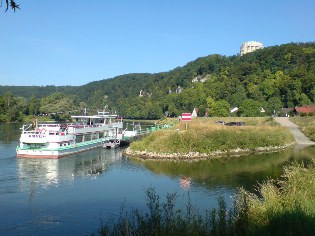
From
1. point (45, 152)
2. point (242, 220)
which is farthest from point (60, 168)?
point (242, 220)

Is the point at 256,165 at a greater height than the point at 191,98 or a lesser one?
lesser

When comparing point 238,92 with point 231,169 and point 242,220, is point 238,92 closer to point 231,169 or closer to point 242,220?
point 231,169

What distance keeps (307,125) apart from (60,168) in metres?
50.8

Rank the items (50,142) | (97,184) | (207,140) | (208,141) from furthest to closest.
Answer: (207,140) → (208,141) → (50,142) → (97,184)

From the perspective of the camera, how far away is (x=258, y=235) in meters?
11.5

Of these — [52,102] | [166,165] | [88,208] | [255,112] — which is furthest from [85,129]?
[52,102]

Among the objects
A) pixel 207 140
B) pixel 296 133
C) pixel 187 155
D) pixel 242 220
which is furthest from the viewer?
pixel 296 133

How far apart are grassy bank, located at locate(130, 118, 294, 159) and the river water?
3.89 m

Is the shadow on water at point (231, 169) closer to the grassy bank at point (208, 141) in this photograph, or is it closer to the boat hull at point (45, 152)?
the grassy bank at point (208, 141)

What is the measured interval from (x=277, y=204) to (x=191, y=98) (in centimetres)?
11808

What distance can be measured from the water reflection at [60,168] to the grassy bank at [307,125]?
A: 34.8m

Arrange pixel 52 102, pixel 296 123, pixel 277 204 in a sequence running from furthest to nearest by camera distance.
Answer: pixel 52 102 → pixel 296 123 → pixel 277 204

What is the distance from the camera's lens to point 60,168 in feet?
126

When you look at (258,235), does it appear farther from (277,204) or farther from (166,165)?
(166,165)
